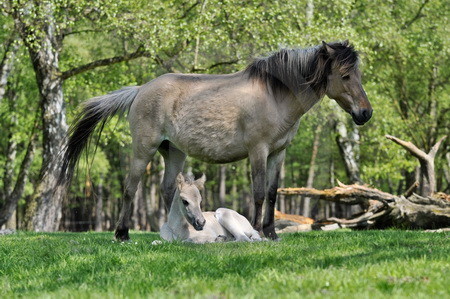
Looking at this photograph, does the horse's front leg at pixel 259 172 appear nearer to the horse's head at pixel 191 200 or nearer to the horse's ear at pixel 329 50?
the horse's head at pixel 191 200

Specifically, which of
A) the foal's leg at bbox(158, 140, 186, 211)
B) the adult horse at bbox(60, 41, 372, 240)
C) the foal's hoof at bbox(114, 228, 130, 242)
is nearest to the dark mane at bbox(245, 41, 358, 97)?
the adult horse at bbox(60, 41, 372, 240)

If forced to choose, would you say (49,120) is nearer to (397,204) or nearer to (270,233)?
(397,204)

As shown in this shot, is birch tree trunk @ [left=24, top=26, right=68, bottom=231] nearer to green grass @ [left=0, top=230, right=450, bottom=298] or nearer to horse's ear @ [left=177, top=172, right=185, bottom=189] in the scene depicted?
horse's ear @ [left=177, top=172, right=185, bottom=189]

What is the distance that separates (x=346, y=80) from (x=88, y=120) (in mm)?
5005

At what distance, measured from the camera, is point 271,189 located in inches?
424

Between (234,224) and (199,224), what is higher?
(199,224)

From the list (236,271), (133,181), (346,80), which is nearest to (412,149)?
(346,80)

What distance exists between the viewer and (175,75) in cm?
1141

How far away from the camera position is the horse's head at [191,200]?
9969 mm

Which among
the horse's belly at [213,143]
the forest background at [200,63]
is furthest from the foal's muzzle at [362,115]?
the forest background at [200,63]

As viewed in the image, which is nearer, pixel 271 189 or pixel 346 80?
pixel 346 80

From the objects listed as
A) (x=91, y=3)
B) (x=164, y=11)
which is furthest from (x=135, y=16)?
(x=164, y=11)

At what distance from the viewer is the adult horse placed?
33.6ft

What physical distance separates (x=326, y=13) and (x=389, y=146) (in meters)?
7.29
